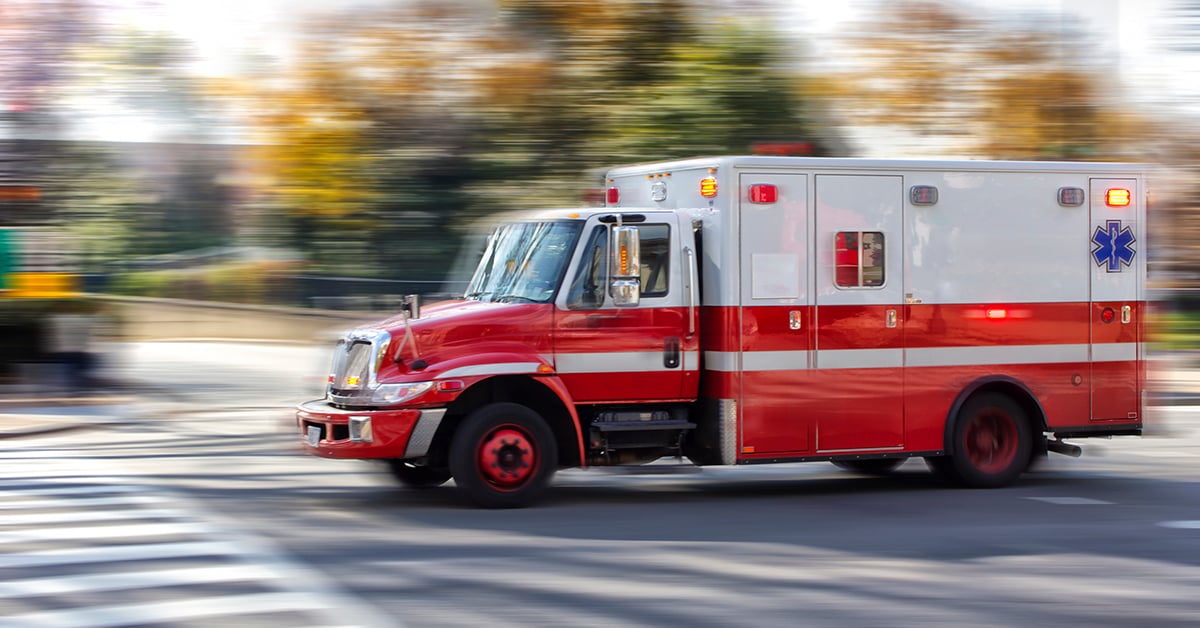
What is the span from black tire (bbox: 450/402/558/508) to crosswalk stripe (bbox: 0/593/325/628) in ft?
9.46

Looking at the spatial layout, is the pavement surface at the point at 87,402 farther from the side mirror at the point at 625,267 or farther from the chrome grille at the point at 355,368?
the chrome grille at the point at 355,368

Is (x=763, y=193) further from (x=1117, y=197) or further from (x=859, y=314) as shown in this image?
(x=1117, y=197)

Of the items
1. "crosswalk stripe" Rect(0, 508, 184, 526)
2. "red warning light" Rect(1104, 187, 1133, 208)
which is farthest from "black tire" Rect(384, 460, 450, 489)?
"red warning light" Rect(1104, 187, 1133, 208)

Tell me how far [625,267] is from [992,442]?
12.5 feet

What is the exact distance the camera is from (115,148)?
3266 cm

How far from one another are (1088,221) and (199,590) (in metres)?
8.18

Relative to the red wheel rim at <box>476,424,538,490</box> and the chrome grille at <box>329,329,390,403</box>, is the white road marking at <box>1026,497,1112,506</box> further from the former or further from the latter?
the chrome grille at <box>329,329,390,403</box>

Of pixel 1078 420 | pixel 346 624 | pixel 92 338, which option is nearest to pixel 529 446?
pixel 346 624

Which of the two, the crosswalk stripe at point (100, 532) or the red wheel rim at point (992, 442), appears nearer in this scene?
the crosswalk stripe at point (100, 532)

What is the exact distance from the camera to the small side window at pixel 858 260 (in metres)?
11.2

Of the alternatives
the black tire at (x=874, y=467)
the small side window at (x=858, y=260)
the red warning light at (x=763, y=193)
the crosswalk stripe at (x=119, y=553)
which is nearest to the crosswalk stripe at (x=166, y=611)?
the crosswalk stripe at (x=119, y=553)

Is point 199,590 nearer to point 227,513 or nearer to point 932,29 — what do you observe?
point 227,513

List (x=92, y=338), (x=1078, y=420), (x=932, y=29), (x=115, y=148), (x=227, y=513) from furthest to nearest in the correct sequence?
(x=115, y=148)
(x=932, y=29)
(x=92, y=338)
(x=1078, y=420)
(x=227, y=513)

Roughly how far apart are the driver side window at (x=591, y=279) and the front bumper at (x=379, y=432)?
1.36 m
